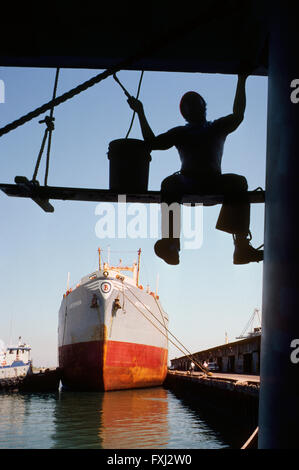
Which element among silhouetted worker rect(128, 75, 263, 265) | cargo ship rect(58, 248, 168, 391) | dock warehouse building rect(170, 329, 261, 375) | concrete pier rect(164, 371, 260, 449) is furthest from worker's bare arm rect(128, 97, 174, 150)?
cargo ship rect(58, 248, 168, 391)

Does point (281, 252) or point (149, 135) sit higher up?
point (149, 135)

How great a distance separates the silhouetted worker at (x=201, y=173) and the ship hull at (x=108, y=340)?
22546 millimetres

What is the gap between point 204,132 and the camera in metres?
2.75

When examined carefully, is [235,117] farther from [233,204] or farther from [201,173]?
[233,204]

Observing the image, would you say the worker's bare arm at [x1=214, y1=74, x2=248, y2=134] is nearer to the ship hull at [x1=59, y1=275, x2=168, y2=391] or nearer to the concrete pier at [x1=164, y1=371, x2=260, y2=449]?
the concrete pier at [x1=164, y1=371, x2=260, y2=449]

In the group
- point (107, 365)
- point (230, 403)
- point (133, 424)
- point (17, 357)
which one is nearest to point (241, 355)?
point (107, 365)

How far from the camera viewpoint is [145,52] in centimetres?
210

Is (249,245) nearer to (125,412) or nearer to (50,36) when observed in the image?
(50,36)

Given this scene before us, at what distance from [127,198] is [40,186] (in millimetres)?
591

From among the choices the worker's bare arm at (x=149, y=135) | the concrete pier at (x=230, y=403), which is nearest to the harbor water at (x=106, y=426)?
the concrete pier at (x=230, y=403)

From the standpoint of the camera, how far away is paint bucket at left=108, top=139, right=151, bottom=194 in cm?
290

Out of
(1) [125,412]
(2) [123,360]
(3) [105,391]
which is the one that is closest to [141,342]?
(2) [123,360]

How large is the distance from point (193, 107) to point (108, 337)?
23.1 meters

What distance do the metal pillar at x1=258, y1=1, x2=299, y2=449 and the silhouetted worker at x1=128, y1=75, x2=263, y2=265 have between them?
1.98 ft
